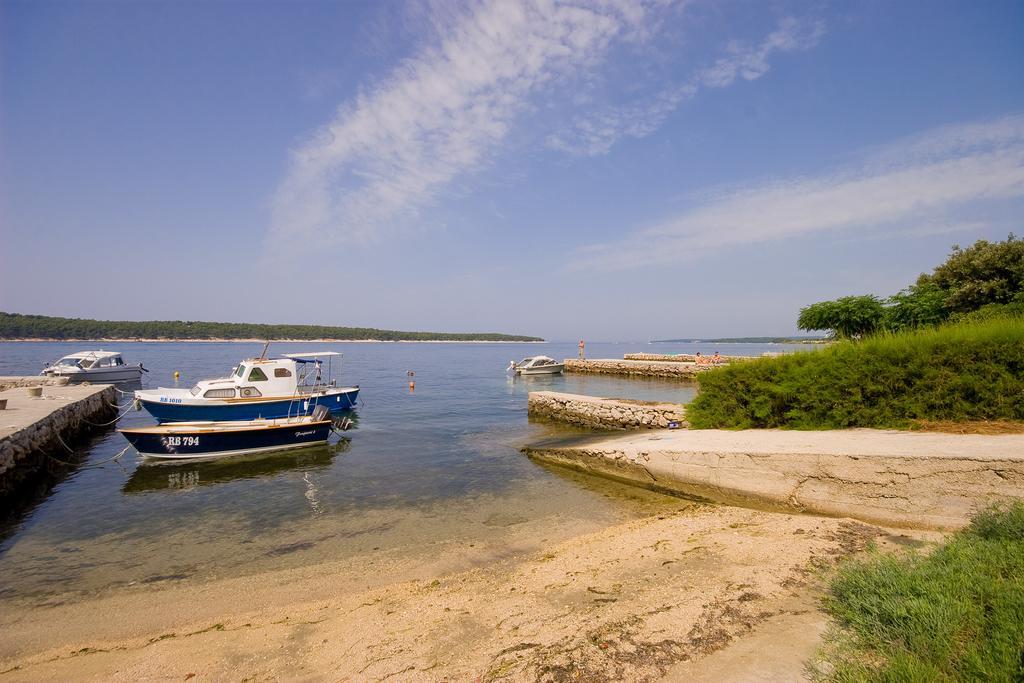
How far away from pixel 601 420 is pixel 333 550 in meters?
13.3

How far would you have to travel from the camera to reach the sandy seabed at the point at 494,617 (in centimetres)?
413

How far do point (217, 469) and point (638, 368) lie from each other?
141ft

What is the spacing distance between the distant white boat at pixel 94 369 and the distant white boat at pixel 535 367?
3503 centimetres

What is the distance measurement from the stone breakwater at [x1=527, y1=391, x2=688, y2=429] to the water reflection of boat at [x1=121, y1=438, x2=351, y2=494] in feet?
32.1

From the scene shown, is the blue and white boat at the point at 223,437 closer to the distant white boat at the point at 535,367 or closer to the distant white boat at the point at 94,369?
the distant white boat at the point at 94,369

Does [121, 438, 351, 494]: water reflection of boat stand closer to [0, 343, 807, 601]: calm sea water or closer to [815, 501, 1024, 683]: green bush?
[0, 343, 807, 601]: calm sea water

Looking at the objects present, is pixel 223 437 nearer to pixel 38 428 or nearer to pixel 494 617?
pixel 38 428

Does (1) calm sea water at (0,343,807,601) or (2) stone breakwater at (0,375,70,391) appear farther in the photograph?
(2) stone breakwater at (0,375,70,391)

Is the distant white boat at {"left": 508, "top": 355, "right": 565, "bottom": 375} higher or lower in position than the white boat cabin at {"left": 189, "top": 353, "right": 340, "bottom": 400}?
lower

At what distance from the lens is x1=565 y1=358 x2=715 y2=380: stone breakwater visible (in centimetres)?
4600

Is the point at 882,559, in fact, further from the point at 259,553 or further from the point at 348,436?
the point at 348,436

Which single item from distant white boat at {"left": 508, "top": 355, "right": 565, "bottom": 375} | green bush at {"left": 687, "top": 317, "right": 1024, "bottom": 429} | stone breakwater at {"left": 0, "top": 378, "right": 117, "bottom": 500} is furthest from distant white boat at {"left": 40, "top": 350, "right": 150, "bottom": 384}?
green bush at {"left": 687, "top": 317, "right": 1024, "bottom": 429}

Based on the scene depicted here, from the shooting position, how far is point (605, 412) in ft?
63.7

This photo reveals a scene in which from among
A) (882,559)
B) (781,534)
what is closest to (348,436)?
(781,534)
